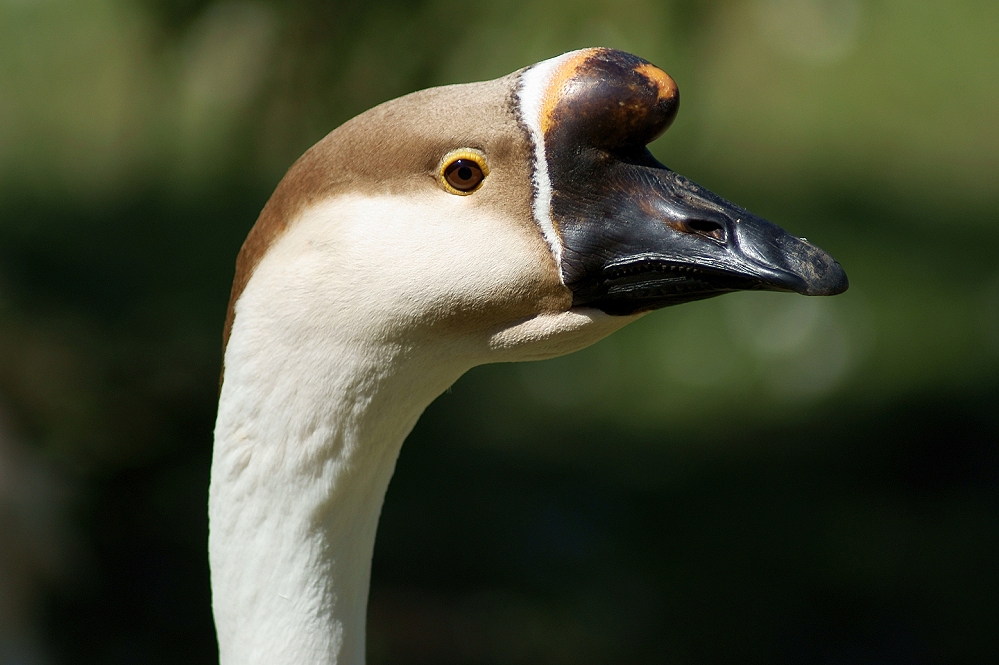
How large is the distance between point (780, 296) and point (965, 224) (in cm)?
177

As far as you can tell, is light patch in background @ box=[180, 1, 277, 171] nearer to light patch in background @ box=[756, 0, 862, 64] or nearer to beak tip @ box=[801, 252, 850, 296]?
beak tip @ box=[801, 252, 850, 296]

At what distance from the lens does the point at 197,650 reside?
4.66m

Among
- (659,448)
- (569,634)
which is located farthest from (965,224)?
(569,634)

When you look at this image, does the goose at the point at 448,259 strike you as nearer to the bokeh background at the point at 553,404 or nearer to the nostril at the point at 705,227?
the nostril at the point at 705,227

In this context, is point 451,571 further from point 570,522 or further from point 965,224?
point 965,224

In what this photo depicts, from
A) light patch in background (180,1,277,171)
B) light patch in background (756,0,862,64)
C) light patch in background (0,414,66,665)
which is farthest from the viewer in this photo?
light patch in background (756,0,862,64)

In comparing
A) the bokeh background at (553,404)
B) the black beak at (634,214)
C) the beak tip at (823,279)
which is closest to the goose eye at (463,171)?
the black beak at (634,214)

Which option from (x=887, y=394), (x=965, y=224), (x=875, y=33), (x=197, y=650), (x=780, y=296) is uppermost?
(x=875, y=33)

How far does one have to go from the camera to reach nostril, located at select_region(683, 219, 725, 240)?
1872 millimetres

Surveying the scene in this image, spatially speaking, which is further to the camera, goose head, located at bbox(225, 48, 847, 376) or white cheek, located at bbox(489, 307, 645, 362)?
white cheek, located at bbox(489, 307, 645, 362)

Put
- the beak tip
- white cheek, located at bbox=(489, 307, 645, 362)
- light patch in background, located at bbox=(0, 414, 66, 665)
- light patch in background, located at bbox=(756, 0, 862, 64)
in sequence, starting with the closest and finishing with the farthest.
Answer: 1. the beak tip
2. white cheek, located at bbox=(489, 307, 645, 362)
3. light patch in background, located at bbox=(0, 414, 66, 665)
4. light patch in background, located at bbox=(756, 0, 862, 64)

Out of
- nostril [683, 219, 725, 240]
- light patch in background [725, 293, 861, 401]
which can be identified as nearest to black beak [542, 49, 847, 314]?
nostril [683, 219, 725, 240]

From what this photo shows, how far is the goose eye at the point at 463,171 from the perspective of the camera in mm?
1857

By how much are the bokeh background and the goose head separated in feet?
4.28
